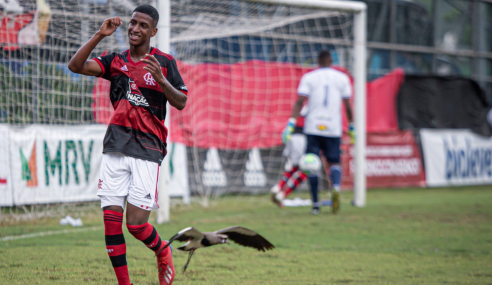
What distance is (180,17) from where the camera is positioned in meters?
8.78

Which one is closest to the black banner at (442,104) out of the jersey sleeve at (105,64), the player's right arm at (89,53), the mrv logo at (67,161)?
the mrv logo at (67,161)

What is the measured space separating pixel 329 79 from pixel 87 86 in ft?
10.7

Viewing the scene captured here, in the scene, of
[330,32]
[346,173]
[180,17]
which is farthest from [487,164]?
[180,17]

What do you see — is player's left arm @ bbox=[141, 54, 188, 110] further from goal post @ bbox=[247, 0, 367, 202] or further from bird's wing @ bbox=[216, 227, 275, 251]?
goal post @ bbox=[247, 0, 367, 202]

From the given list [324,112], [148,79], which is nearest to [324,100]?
[324,112]

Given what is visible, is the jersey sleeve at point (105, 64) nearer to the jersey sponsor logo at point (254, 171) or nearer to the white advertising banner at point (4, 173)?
the white advertising banner at point (4, 173)

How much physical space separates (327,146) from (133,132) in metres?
5.01

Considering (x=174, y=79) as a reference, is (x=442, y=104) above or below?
below

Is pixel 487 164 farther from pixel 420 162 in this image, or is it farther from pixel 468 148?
pixel 420 162

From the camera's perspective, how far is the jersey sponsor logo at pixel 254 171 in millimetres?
11148

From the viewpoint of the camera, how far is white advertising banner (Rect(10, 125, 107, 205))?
290 inches

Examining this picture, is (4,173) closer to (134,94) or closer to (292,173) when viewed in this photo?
(134,94)

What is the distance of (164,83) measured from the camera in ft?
11.9

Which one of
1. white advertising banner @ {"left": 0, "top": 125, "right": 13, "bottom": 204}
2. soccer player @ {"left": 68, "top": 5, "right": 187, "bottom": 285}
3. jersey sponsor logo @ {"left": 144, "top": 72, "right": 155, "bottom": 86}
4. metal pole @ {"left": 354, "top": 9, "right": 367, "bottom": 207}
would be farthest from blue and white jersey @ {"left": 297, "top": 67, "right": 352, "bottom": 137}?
jersey sponsor logo @ {"left": 144, "top": 72, "right": 155, "bottom": 86}
